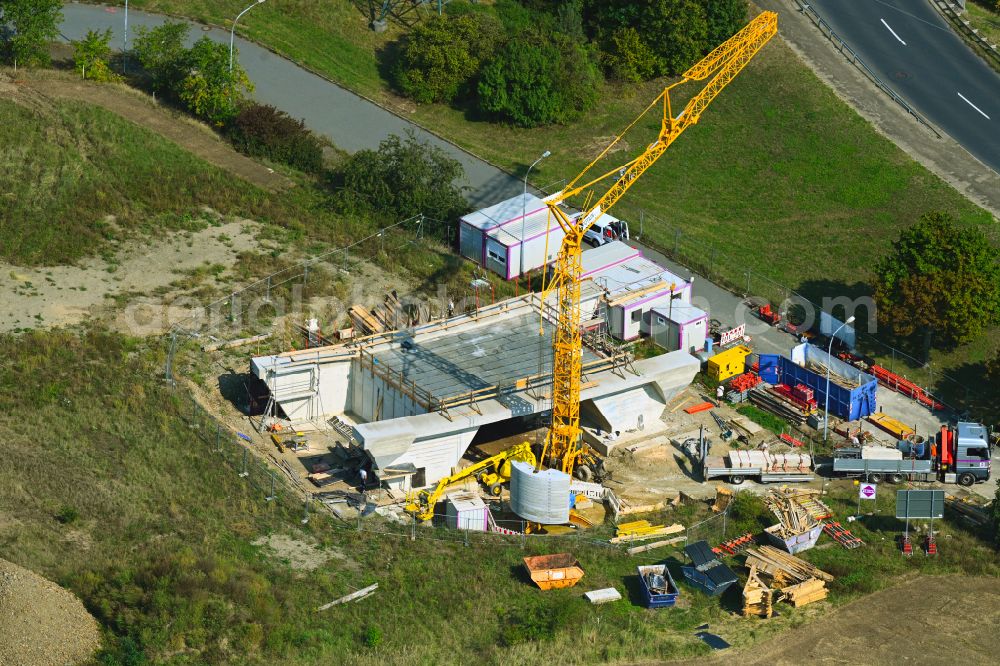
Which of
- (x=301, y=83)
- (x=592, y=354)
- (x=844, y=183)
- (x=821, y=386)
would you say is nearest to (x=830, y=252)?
(x=844, y=183)

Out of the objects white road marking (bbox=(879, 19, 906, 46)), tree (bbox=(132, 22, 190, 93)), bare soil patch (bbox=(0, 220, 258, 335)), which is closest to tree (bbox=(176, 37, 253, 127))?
tree (bbox=(132, 22, 190, 93))

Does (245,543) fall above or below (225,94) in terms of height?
below

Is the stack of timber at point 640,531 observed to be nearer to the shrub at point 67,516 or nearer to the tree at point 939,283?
the tree at point 939,283

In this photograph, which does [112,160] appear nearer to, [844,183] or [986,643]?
[844,183]

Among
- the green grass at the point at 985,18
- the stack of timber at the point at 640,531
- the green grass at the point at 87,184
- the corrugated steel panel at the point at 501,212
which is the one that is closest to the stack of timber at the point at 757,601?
the stack of timber at the point at 640,531

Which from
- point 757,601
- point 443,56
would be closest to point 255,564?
point 757,601

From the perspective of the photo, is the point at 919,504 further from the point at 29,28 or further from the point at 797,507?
the point at 29,28

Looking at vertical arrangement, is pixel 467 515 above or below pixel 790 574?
above
